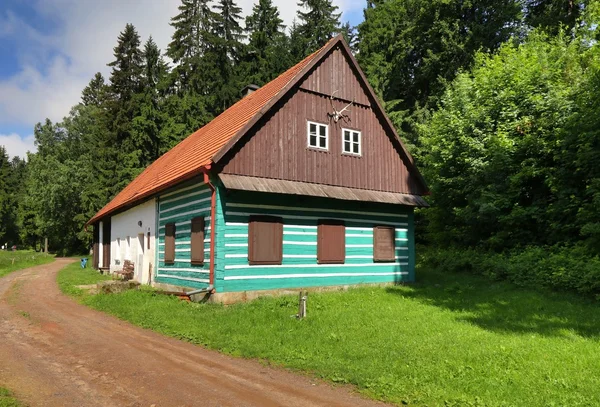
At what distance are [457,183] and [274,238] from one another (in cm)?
1094

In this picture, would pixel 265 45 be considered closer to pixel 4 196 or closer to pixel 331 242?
pixel 331 242

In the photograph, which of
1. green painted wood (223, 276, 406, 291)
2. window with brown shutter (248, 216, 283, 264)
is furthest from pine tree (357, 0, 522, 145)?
window with brown shutter (248, 216, 283, 264)

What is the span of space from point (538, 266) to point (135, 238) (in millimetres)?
16744

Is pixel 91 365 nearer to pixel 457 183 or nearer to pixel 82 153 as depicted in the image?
pixel 457 183

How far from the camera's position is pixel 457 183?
2038 centimetres

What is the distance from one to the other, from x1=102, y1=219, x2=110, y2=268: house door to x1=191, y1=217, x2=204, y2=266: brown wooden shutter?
49.0 ft

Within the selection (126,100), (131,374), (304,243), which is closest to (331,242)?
(304,243)

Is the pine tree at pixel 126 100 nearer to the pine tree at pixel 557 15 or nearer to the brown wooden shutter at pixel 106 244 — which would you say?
the brown wooden shutter at pixel 106 244

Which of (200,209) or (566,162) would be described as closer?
(200,209)

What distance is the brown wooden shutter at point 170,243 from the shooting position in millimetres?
15461

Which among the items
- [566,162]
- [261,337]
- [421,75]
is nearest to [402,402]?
[261,337]

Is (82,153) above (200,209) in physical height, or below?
above

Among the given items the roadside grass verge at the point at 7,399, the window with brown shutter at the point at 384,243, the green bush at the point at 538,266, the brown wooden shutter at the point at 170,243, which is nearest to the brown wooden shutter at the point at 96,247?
the brown wooden shutter at the point at 170,243

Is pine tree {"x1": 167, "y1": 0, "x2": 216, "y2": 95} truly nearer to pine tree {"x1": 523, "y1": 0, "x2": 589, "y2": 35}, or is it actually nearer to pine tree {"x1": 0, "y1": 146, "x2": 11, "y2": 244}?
pine tree {"x1": 523, "y1": 0, "x2": 589, "y2": 35}
